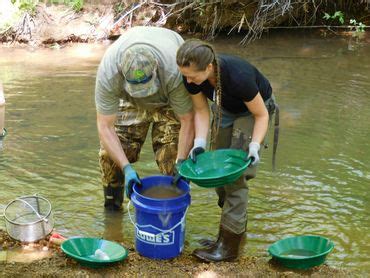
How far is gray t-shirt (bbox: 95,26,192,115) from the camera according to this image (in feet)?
10.8

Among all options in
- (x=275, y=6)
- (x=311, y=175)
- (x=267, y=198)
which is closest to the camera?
(x=267, y=198)

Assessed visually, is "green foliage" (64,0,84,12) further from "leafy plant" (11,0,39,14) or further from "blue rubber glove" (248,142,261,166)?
"blue rubber glove" (248,142,261,166)

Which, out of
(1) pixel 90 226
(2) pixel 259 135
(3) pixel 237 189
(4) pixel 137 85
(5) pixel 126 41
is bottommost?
(1) pixel 90 226

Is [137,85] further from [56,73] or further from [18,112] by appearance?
[56,73]

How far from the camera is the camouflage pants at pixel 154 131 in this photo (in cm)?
378

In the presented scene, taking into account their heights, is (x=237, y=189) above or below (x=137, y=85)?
below

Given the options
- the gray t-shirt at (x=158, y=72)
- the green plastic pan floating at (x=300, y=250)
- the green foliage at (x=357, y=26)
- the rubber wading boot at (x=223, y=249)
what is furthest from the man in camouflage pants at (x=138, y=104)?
the green foliage at (x=357, y=26)

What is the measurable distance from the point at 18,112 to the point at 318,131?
11.1 ft

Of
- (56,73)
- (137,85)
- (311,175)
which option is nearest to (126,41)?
(137,85)

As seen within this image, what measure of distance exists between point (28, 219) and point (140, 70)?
1355 millimetres

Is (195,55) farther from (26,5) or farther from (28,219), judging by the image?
(26,5)

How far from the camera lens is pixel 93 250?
3359 millimetres

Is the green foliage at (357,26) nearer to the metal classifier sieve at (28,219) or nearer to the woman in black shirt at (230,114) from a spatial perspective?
the woman in black shirt at (230,114)

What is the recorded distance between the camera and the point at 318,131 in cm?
573
